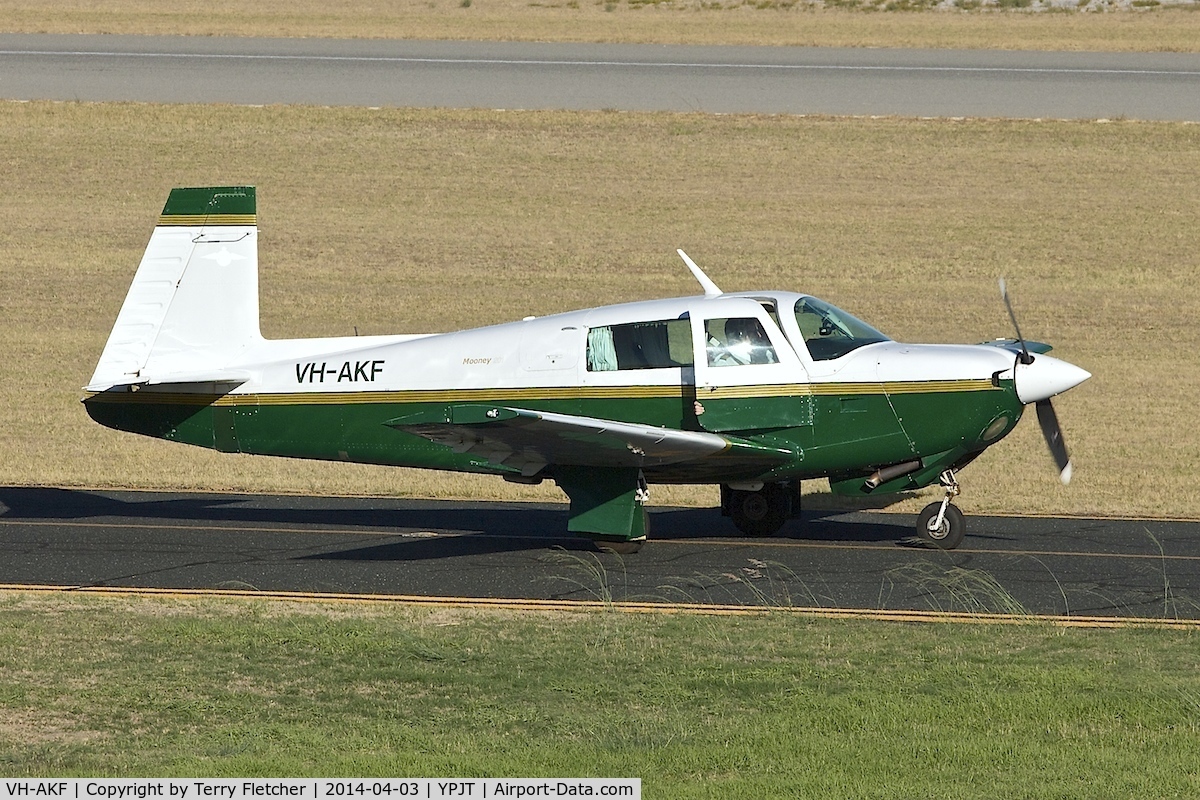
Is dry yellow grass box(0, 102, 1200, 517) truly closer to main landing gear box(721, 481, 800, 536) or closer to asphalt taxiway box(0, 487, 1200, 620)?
asphalt taxiway box(0, 487, 1200, 620)

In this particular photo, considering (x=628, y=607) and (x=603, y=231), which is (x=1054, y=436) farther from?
(x=603, y=231)

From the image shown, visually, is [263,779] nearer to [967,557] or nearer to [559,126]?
[967,557]

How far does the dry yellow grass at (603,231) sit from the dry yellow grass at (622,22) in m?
9.52

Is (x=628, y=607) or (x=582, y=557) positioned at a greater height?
(x=582, y=557)

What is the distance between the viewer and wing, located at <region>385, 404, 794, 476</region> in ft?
44.1

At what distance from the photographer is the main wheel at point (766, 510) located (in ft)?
51.6

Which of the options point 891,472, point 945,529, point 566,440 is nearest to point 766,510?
point 891,472

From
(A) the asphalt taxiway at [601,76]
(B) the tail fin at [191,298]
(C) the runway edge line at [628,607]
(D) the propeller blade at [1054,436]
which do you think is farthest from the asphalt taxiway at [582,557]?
(A) the asphalt taxiway at [601,76]

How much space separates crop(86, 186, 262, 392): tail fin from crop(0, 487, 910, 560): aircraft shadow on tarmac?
174 cm

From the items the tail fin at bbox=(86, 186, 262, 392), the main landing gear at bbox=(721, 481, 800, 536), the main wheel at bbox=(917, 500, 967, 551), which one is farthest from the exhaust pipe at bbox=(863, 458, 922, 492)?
the tail fin at bbox=(86, 186, 262, 392)

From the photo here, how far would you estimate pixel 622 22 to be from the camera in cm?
4881

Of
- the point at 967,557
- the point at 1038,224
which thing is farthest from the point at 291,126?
the point at 967,557

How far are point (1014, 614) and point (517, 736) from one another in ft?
15.6

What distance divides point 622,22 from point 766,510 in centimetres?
3538
